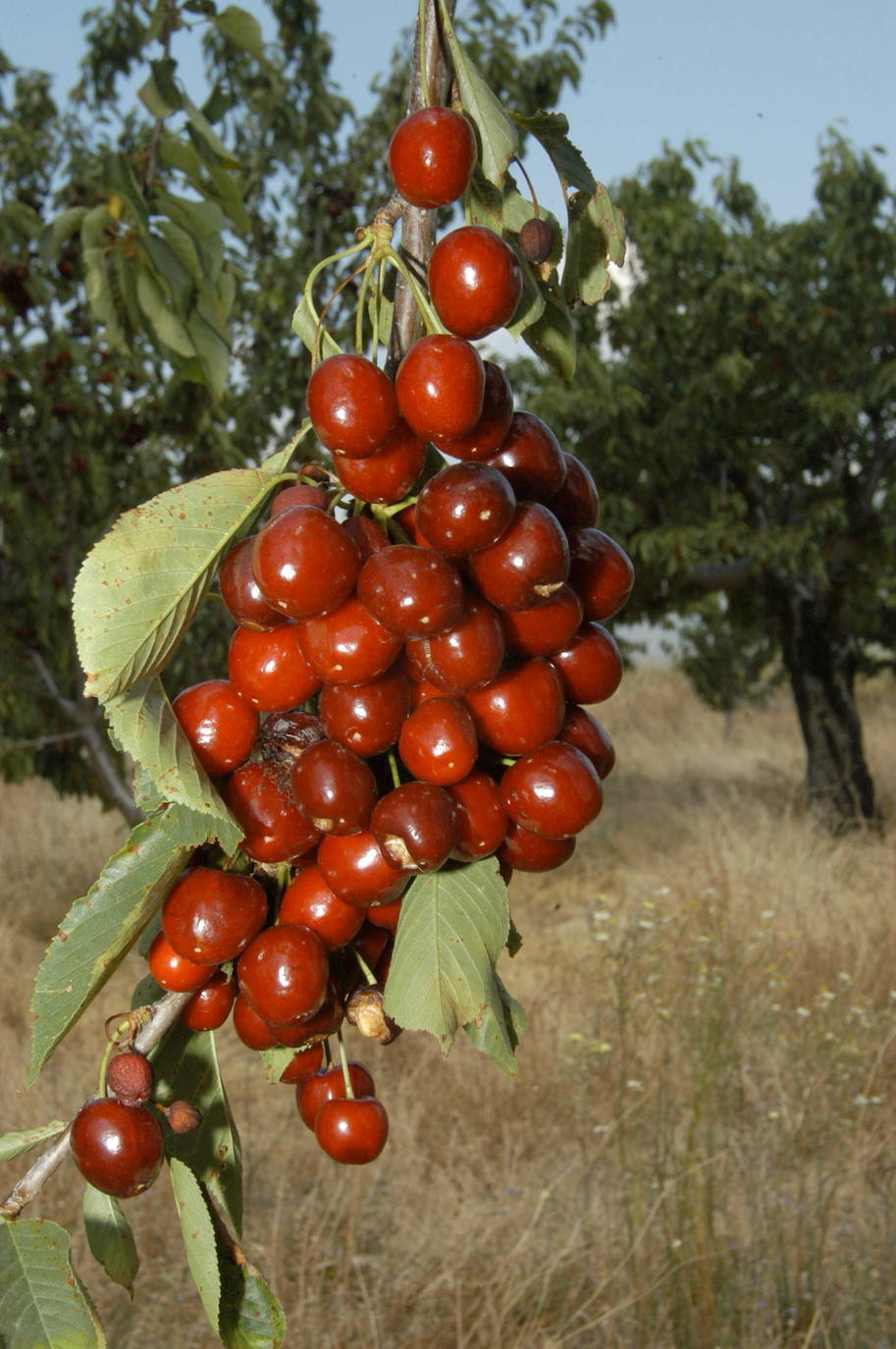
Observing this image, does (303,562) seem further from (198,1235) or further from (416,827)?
(198,1235)

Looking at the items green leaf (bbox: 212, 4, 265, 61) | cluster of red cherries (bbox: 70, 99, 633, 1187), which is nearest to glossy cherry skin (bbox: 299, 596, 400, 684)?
cluster of red cherries (bbox: 70, 99, 633, 1187)

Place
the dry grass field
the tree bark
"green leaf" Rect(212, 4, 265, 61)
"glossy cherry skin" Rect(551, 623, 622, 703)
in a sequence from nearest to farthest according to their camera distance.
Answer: "glossy cherry skin" Rect(551, 623, 622, 703)
"green leaf" Rect(212, 4, 265, 61)
the dry grass field
the tree bark

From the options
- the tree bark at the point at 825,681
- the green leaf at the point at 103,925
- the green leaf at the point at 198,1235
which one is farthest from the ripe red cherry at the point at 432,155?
the tree bark at the point at 825,681

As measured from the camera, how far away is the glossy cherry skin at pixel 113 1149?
575 mm

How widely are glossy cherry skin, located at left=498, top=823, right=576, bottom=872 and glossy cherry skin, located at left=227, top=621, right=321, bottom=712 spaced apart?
13 cm

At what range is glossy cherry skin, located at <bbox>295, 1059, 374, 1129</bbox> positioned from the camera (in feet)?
2.40

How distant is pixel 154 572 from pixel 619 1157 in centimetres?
298

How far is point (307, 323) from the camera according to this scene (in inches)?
25.7

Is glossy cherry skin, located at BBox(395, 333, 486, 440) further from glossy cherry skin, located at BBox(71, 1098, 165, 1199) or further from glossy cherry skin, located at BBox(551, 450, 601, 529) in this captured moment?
glossy cherry skin, located at BBox(71, 1098, 165, 1199)

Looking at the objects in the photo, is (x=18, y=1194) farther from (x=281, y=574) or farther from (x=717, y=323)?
(x=717, y=323)

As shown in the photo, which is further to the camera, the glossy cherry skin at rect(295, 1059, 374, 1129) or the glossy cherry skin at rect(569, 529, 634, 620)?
the glossy cherry skin at rect(295, 1059, 374, 1129)

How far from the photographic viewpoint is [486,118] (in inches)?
23.2

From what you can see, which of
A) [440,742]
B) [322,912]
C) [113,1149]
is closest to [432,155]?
[440,742]

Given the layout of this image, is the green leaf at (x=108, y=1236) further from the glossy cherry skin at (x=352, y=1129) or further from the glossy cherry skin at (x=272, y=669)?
the glossy cherry skin at (x=272, y=669)
